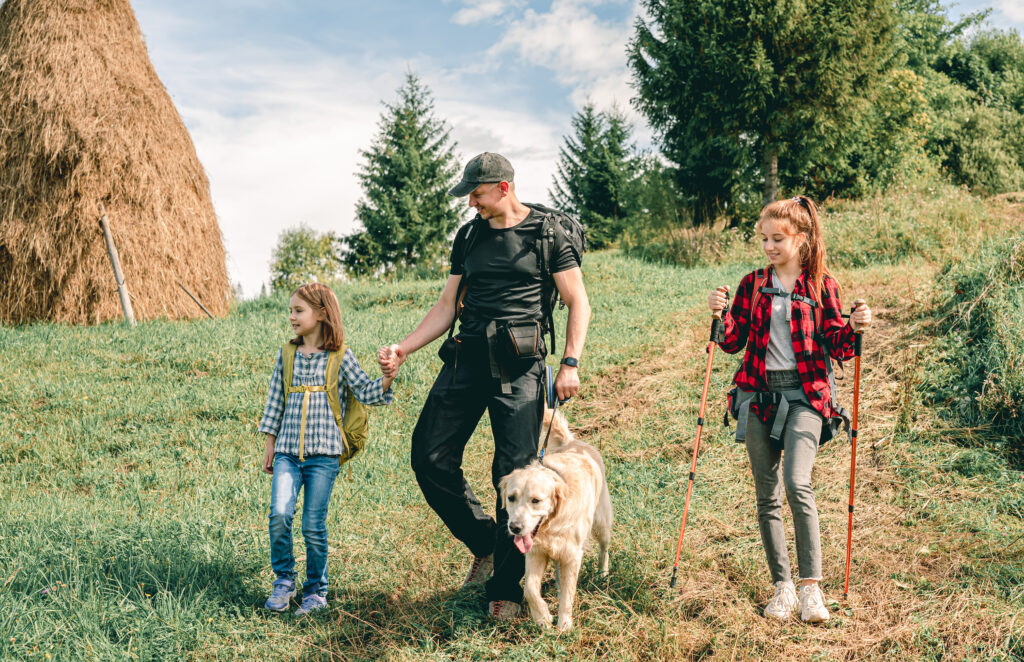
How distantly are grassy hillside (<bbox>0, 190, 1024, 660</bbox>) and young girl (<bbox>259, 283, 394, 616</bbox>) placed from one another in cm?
23

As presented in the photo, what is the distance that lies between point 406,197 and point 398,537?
99.9 ft

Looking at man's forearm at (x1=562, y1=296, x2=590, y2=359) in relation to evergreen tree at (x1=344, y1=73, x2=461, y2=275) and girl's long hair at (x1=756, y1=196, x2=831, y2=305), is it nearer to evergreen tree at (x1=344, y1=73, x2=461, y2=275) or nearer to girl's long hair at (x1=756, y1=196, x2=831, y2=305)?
girl's long hair at (x1=756, y1=196, x2=831, y2=305)

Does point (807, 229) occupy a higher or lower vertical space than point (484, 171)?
lower

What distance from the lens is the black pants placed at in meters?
3.82

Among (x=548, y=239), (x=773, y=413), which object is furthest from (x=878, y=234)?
(x=548, y=239)

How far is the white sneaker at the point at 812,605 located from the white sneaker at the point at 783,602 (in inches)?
2.1

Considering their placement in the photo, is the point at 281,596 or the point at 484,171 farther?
the point at 281,596

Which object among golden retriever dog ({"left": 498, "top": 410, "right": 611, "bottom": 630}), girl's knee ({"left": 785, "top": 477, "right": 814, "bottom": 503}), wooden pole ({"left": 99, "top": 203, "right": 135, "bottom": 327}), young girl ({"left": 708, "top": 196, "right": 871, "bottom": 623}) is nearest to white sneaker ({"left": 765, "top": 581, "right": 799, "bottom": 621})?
young girl ({"left": 708, "top": 196, "right": 871, "bottom": 623})

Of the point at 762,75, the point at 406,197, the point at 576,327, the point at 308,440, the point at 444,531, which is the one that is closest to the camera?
the point at 576,327

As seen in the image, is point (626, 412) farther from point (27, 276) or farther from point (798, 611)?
point (27, 276)

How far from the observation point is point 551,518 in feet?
12.0

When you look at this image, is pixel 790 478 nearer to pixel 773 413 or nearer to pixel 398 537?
pixel 773 413

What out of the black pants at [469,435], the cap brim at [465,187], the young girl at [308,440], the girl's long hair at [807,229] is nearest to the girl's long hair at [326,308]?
the young girl at [308,440]

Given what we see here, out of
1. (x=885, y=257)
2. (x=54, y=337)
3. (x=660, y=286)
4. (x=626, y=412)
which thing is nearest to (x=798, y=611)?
(x=626, y=412)
